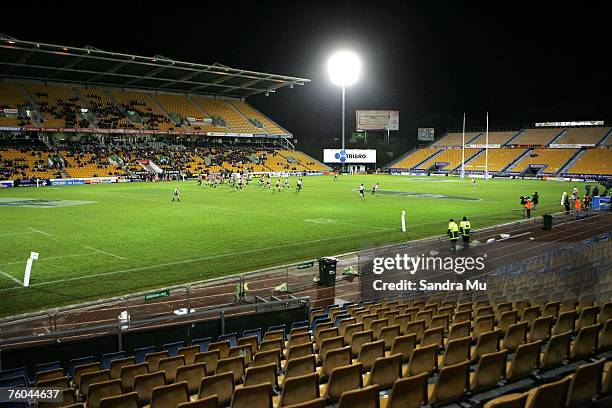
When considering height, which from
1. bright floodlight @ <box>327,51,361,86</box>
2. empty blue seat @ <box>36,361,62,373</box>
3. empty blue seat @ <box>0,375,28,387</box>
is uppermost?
bright floodlight @ <box>327,51,361,86</box>

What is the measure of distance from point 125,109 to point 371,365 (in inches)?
3106

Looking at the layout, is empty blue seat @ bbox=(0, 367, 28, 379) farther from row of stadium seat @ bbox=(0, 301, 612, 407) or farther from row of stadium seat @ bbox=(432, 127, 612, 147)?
row of stadium seat @ bbox=(432, 127, 612, 147)

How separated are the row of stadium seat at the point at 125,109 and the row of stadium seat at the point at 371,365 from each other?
6737cm

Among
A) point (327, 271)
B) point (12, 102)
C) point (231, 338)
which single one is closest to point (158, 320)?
point (231, 338)

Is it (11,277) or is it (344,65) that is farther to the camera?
(344,65)

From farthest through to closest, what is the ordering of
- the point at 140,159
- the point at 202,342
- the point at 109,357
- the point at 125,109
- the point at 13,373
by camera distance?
the point at 125,109 < the point at 140,159 < the point at 202,342 < the point at 109,357 < the point at 13,373

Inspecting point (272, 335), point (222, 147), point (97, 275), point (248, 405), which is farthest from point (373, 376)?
point (222, 147)

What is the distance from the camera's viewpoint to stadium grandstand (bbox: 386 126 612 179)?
7588cm

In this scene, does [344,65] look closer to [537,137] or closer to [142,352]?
[537,137]

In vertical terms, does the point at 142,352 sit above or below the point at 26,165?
below

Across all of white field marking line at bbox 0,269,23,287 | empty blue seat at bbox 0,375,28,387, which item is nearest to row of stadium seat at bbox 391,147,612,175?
white field marking line at bbox 0,269,23,287

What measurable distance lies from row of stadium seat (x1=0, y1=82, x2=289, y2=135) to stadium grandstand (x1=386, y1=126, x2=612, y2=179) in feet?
95.8

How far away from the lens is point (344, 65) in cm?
6369

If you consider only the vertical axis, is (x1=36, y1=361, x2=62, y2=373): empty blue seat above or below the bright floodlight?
below
